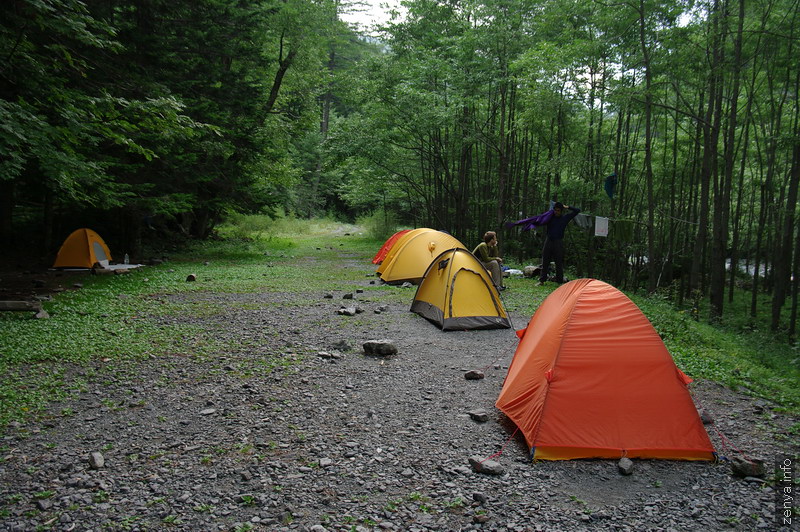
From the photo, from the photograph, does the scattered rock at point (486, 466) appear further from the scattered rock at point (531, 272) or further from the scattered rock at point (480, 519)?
the scattered rock at point (531, 272)

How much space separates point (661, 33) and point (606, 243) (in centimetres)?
661

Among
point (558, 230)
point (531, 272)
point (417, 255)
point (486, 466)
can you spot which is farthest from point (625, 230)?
point (486, 466)

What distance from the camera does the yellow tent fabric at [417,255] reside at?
11.5 meters

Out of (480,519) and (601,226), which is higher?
(601,226)

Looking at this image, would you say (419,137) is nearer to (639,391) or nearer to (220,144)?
(220,144)

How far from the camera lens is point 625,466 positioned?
11.0 feet

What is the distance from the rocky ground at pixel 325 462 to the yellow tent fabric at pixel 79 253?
756 centimetres

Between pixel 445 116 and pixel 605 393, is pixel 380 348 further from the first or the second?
pixel 445 116

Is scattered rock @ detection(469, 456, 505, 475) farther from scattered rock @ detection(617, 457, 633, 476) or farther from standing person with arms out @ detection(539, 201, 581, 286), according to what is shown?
standing person with arms out @ detection(539, 201, 581, 286)

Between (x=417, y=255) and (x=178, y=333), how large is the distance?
621 cm

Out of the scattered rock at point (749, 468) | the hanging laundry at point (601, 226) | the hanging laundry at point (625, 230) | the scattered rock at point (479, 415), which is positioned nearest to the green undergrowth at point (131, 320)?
the scattered rock at point (479, 415)

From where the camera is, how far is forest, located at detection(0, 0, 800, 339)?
7320 millimetres

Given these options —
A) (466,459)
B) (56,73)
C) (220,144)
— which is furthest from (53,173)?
(466,459)

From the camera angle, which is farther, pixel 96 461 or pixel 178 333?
pixel 178 333
